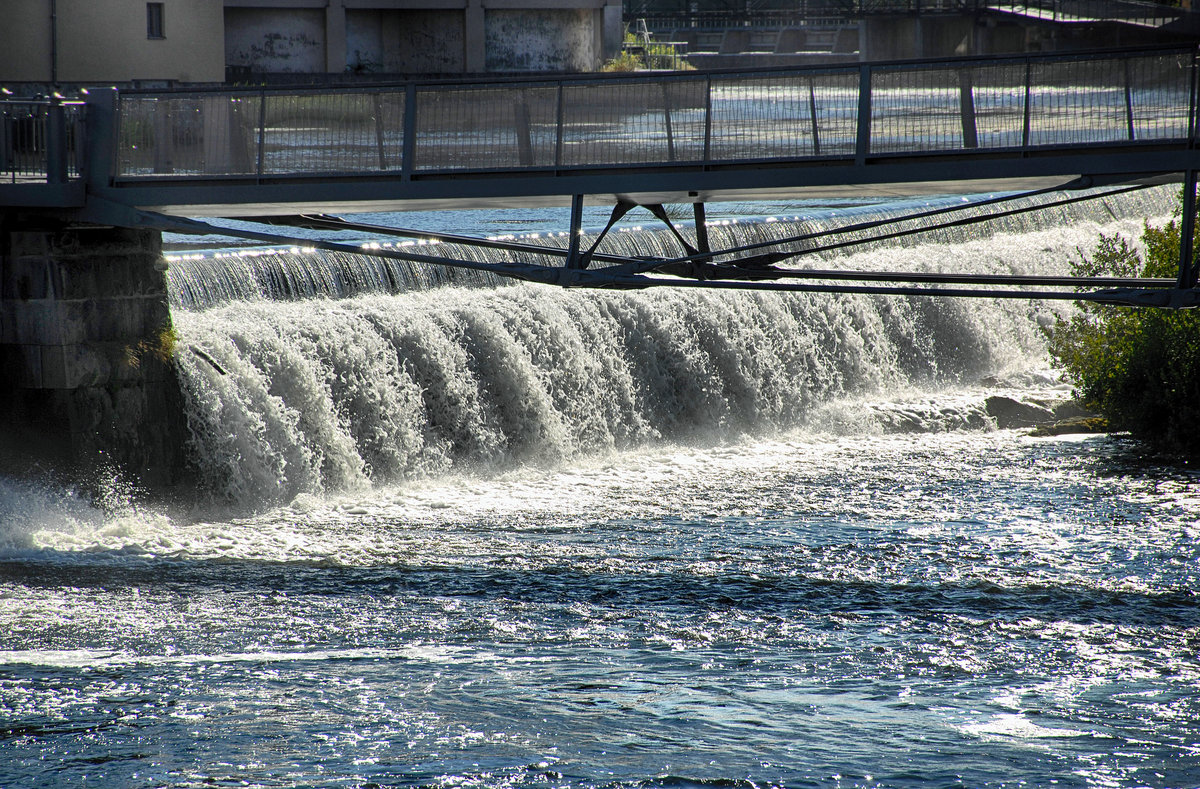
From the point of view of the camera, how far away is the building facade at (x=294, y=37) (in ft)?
131

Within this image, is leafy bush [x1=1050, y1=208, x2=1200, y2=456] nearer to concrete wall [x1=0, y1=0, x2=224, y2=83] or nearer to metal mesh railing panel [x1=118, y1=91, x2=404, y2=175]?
metal mesh railing panel [x1=118, y1=91, x2=404, y2=175]

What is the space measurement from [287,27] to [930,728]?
50558mm

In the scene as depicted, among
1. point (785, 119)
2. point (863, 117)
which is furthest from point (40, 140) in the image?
point (863, 117)

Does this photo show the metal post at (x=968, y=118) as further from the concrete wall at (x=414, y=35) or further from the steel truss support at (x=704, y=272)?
the concrete wall at (x=414, y=35)

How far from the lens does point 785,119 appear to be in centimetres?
1420

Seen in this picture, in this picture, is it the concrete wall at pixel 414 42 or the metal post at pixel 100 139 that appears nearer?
the metal post at pixel 100 139

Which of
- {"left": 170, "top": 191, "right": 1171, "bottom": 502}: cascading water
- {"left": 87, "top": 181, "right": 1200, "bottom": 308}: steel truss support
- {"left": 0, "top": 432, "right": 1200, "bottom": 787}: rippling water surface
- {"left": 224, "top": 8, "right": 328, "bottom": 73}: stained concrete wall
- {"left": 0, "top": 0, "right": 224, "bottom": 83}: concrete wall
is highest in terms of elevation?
{"left": 224, "top": 8, "right": 328, "bottom": 73}: stained concrete wall

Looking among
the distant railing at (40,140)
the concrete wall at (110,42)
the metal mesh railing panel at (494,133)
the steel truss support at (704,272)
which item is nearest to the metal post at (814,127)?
the steel truss support at (704,272)

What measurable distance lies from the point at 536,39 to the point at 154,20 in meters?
20.4

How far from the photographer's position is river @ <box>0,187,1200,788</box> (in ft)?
31.9

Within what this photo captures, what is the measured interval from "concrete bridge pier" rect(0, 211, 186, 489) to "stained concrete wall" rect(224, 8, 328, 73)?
137ft

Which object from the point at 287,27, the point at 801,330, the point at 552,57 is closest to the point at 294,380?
the point at 801,330

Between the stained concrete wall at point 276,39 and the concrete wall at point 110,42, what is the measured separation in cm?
910

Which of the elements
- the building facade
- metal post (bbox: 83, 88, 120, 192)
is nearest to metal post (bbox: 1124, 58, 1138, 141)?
metal post (bbox: 83, 88, 120, 192)
